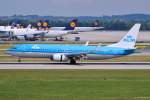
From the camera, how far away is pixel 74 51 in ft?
233

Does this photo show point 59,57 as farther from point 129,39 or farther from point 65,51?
point 129,39

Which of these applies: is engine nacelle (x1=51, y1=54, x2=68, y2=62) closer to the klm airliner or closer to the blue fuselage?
the klm airliner

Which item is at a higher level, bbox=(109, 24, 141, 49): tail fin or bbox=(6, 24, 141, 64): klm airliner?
bbox=(109, 24, 141, 49): tail fin
